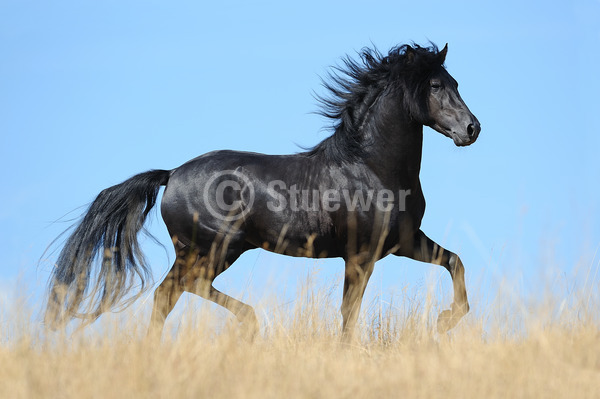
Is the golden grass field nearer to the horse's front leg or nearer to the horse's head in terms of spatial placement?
the horse's front leg

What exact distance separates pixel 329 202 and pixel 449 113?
1423mm

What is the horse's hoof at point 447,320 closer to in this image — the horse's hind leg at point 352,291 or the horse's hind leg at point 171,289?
the horse's hind leg at point 352,291

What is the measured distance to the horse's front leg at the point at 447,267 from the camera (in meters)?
6.79

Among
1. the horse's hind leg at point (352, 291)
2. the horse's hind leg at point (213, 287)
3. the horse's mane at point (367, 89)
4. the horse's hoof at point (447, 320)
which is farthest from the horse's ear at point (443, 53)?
the horse's hind leg at point (213, 287)

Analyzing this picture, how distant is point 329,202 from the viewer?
279 inches

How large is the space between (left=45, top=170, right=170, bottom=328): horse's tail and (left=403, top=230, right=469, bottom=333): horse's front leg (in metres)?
2.74

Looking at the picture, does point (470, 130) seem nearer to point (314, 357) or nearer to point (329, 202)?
point (329, 202)

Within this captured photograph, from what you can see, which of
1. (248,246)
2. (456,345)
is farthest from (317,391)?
(248,246)

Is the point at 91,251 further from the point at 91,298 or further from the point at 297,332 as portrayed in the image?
the point at 297,332

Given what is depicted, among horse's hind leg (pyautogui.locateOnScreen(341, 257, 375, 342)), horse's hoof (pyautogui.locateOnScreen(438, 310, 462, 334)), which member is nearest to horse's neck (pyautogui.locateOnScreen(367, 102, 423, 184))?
horse's hind leg (pyautogui.locateOnScreen(341, 257, 375, 342))

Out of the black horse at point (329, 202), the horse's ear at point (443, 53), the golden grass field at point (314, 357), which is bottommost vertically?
the golden grass field at point (314, 357)

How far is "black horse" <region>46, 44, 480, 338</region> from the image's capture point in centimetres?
700

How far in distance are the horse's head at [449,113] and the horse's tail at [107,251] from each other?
2881mm

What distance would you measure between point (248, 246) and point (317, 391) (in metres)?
3.18
